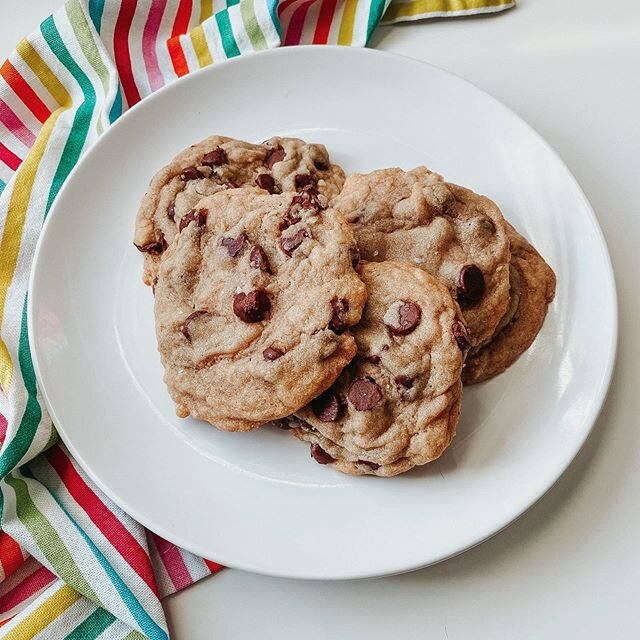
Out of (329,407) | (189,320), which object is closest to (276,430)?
(329,407)

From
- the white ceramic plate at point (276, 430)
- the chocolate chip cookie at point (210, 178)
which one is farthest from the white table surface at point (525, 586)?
the chocolate chip cookie at point (210, 178)

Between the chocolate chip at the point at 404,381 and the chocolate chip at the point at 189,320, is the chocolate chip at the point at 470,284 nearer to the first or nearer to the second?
the chocolate chip at the point at 404,381

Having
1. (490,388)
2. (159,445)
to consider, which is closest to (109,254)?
(159,445)

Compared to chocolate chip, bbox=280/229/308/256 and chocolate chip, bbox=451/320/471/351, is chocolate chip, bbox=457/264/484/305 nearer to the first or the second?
chocolate chip, bbox=451/320/471/351

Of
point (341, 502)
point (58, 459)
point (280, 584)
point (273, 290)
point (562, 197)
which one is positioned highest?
point (273, 290)

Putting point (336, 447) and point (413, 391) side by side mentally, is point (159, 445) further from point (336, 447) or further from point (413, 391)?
point (413, 391)

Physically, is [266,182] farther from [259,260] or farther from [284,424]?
[284,424]

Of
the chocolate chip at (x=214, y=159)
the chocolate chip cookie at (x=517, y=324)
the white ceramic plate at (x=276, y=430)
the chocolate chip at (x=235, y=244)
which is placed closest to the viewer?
the chocolate chip at (x=235, y=244)

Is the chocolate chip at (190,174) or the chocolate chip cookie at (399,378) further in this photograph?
the chocolate chip at (190,174)
